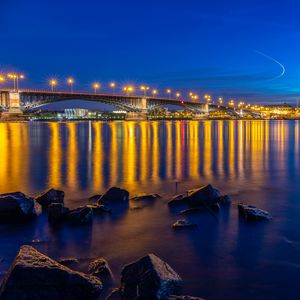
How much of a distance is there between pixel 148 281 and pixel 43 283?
4.81 ft

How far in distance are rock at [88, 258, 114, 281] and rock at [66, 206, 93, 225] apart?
Answer: 2.42 meters

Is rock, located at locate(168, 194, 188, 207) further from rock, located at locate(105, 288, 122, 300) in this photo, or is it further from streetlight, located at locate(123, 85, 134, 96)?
streetlight, located at locate(123, 85, 134, 96)

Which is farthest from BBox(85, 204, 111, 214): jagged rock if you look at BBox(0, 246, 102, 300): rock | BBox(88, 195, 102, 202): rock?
BBox(0, 246, 102, 300): rock

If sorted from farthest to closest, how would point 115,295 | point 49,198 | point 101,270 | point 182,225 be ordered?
point 49,198
point 182,225
point 101,270
point 115,295

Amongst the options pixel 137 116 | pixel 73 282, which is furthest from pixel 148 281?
pixel 137 116

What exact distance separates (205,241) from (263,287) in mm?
2155

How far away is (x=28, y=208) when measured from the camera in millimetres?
10086

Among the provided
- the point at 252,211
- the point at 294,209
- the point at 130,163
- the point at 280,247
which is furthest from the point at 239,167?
the point at 280,247

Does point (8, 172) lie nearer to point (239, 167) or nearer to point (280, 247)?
point (239, 167)

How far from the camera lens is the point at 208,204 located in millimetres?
11250

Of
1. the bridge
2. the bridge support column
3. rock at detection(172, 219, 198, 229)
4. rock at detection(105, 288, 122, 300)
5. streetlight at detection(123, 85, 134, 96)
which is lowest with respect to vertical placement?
rock at detection(105, 288, 122, 300)

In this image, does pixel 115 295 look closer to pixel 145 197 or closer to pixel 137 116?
pixel 145 197

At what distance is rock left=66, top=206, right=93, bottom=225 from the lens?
961 centimetres

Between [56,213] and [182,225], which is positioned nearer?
[182,225]
